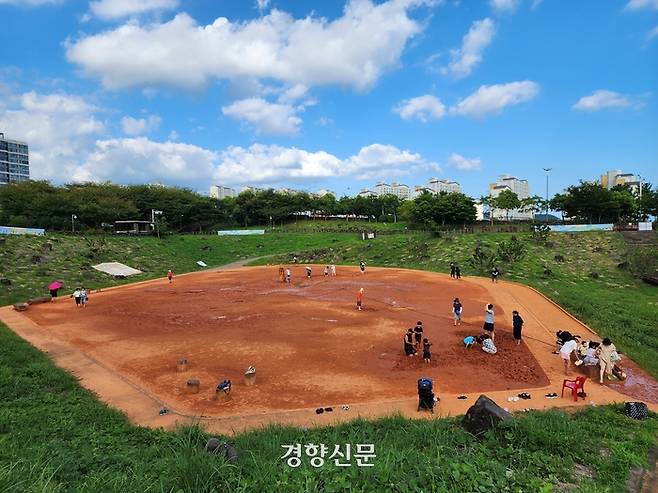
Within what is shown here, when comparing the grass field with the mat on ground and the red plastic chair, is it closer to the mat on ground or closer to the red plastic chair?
the red plastic chair

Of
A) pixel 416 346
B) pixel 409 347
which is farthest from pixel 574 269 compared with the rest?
pixel 409 347

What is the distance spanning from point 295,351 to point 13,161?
13837 centimetres

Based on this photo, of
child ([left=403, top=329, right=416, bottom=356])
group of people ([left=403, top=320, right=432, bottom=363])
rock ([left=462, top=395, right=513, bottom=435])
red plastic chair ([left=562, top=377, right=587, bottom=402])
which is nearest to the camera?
rock ([left=462, top=395, right=513, bottom=435])

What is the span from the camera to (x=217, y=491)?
16.1ft

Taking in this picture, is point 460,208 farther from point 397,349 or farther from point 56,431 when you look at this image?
Result: point 56,431

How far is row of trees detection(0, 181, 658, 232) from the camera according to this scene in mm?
59031

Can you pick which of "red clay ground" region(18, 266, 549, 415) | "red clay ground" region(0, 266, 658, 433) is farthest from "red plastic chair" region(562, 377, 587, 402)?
"red clay ground" region(18, 266, 549, 415)

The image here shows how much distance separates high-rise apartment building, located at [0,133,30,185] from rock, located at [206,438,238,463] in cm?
13606

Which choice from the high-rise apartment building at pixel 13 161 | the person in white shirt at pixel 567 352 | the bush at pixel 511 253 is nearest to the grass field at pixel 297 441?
the person in white shirt at pixel 567 352

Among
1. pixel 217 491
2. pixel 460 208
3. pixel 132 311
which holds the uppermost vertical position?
pixel 460 208

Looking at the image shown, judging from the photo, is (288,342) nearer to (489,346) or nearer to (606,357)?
(489,346)

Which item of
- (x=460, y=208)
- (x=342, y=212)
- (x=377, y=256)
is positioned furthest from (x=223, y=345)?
(x=342, y=212)

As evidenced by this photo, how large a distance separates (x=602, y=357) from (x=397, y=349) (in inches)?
262

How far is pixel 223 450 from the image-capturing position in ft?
20.4
